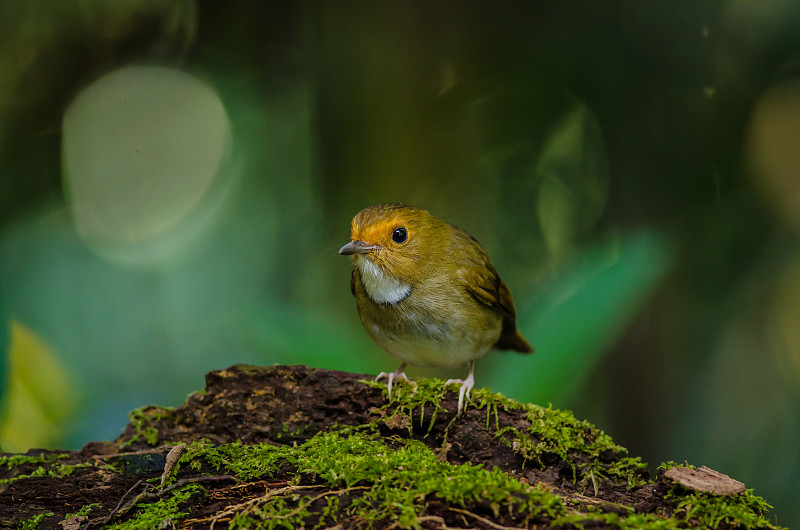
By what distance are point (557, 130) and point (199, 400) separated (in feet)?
12.3

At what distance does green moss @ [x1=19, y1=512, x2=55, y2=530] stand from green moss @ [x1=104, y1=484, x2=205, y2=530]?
0.94 feet

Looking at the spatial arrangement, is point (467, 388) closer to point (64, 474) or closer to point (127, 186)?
point (64, 474)

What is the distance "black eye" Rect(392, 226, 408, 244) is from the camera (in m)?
3.45

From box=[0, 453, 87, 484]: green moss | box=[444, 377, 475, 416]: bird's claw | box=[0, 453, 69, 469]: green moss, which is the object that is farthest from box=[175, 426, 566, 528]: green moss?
box=[0, 453, 69, 469]: green moss

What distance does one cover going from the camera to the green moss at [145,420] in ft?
10.7

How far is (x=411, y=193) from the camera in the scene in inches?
217

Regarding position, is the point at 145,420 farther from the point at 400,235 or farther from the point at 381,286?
the point at 400,235

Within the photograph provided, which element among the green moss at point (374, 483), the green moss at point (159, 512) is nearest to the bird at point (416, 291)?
the green moss at point (374, 483)

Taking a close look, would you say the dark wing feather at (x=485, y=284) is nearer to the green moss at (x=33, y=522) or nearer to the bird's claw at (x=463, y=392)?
the bird's claw at (x=463, y=392)

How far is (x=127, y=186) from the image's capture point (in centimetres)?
532

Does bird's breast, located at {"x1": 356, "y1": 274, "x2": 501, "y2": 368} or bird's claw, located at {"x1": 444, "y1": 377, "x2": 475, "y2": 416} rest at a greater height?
bird's breast, located at {"x1": 356, "y1": 274, "x2": 501, "y2": 368}

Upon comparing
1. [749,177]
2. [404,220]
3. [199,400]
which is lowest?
[199,400]

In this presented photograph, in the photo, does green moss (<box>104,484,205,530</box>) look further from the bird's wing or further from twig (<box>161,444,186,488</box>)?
the bird's wing

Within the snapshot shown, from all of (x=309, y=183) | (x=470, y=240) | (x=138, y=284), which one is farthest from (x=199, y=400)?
(x=309, y=183)
